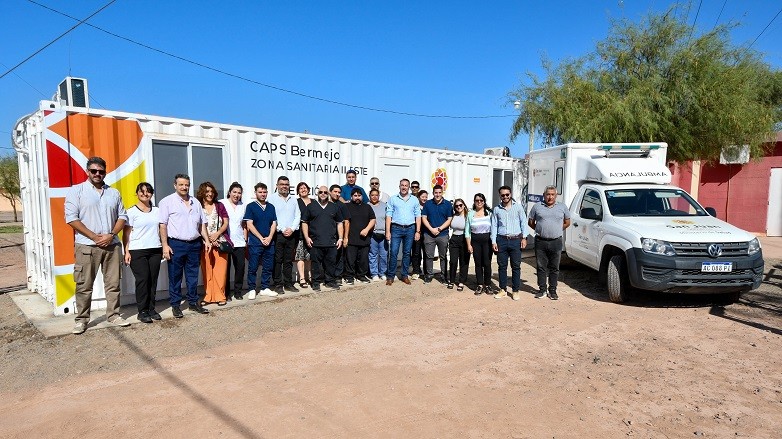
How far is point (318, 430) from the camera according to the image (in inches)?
129

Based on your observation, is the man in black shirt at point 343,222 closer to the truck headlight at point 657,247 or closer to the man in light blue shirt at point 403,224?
the man in light blue shirt at point 403,224

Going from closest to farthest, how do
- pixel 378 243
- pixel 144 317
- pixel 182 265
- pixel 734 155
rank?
pixel 144 317
pixel 182 265
pixel 378 243
pixel 734 155

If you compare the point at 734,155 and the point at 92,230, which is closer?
the point at 92,230

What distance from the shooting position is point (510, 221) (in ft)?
23.2

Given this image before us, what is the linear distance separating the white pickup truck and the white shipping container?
4052 mm

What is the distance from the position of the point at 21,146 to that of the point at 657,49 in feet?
48.3

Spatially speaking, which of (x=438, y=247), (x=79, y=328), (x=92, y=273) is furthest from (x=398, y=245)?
(x=79, y=328)

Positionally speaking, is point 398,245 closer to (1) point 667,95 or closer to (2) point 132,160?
(2) point 132,160

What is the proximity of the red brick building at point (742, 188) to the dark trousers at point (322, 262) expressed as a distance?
13432 millimetres

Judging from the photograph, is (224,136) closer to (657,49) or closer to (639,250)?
(639,250)

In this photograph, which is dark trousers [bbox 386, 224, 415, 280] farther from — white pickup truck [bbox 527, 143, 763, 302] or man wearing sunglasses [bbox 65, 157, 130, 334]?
man wearing sunglasses [bbox 65, 157, 130, 334]

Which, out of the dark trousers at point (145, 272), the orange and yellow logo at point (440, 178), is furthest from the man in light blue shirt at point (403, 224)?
the dark trousers at point (145, 272)

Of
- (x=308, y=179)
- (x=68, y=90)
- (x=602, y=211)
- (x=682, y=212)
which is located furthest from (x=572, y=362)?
(x=68, y=90)

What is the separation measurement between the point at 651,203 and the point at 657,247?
1687 millimetres
